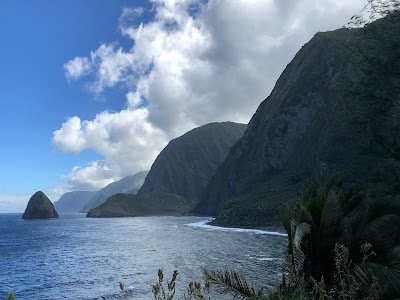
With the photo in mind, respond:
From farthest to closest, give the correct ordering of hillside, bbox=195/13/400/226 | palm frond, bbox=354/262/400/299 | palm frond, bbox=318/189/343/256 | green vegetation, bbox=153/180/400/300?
hillside, bbox=195/13/400/226, palm frond, bbox=318/189/343/256, green vegetation, bbox=153/180/400/300, palm frond, bbox=354/262/400/299

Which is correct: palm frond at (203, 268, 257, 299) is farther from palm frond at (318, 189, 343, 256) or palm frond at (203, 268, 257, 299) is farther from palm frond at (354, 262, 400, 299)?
palm frond at (354, 262, 400, 299)

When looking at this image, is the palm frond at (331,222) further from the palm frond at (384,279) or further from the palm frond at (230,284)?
the palm frond at (230,284)

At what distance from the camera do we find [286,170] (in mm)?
166625

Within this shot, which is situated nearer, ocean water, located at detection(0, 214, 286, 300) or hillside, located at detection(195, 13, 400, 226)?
ocean water, located at detection(0, 214, 286, 300)

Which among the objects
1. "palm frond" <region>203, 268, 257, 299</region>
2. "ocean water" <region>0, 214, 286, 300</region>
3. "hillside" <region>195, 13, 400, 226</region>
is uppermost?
"hillside" <region>195, 13, 400, 226</region>

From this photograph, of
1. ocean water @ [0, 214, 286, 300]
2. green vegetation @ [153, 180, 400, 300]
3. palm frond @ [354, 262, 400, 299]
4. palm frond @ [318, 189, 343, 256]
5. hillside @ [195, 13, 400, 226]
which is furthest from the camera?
hillside @ [195, 13, 400, 226]

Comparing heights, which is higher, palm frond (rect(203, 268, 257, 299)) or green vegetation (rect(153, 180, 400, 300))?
green vegetation (rect(153, 180, 400, 300))

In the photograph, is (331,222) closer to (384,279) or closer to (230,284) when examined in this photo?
(384,279)

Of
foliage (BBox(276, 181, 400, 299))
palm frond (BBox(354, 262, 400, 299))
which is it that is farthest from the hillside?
palm frond (BBox(354, 262, 400, 299))

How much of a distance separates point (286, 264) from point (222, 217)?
149 metres

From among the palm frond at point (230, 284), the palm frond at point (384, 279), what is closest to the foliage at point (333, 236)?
the palm frond at point (384, 279)

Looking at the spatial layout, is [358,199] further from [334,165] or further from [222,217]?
[222,217]

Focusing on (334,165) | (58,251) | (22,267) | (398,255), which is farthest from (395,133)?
(334,165)

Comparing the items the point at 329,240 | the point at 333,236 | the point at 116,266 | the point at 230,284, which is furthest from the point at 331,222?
the point at 116,266
